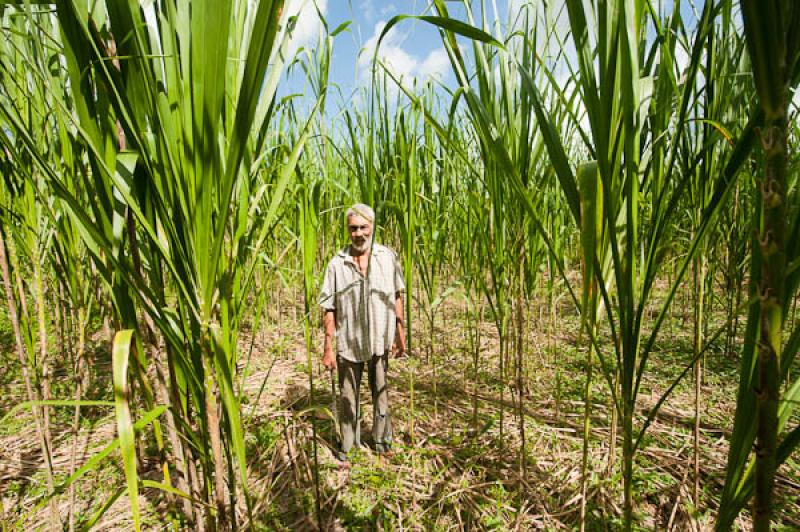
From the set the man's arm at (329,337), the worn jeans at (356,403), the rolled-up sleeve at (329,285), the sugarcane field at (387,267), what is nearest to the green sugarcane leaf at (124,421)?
the sugarcane field at (387,267)

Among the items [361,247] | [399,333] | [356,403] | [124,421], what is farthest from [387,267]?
[124,421]

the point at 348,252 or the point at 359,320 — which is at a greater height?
the point at 348,252

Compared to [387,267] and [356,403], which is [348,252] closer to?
[387,267]

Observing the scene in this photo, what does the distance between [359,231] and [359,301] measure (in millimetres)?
401

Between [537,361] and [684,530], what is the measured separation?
5.63 feet

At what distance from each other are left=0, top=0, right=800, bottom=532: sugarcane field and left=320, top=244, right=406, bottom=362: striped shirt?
0.01m

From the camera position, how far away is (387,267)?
211 cm

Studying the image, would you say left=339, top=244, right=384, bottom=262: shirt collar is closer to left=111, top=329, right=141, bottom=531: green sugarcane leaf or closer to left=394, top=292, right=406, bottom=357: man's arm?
left=394, top=292, right=406, bottom=357: man's arm

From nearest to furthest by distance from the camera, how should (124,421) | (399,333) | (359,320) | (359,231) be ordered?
1. (124,421)
2. (359,231)
3. (359,320)
4. (399,333)

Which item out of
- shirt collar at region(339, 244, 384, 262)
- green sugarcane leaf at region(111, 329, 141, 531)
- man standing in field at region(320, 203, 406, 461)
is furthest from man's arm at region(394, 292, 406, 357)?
green sugarcane leaf at region(111, 329, 141, 531)

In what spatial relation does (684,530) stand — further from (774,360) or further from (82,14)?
(82,14)

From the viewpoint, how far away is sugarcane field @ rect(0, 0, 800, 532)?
526mm

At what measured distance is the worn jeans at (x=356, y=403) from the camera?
212 centimetres

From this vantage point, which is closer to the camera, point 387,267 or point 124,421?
point 124,421
